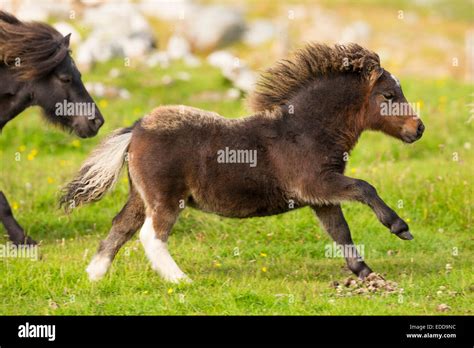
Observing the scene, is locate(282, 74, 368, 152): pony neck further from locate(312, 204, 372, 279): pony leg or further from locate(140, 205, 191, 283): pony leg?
locate(140, 205, 191, 283): pony leg

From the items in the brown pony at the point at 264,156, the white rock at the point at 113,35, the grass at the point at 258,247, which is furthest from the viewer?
the white rock at the point at 113,35

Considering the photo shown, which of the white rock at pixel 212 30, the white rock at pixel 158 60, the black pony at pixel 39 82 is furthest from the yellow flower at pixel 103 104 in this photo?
the white rock at pixel 212 30

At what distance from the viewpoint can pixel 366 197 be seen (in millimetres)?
7863

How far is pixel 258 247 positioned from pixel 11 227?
284 centimetres

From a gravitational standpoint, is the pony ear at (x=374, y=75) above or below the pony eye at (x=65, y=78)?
below

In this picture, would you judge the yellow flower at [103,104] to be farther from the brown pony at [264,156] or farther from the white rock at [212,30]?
the white rock at [212,30]

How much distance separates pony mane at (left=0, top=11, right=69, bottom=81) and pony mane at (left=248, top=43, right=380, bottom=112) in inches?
92.5

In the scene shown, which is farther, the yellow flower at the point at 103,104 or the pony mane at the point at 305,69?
the yellow flower at the point at 103,104

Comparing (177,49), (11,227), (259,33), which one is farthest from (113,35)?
(11,227)

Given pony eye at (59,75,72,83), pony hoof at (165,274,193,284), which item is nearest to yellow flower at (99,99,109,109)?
pony eye at (59,75,72,83)

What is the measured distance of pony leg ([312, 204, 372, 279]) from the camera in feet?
27.3

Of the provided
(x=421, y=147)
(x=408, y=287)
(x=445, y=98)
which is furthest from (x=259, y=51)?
(x=408, y=287)

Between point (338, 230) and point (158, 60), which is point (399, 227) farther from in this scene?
point (158, 60)

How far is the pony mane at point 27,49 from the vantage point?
A: 30.4 feet
